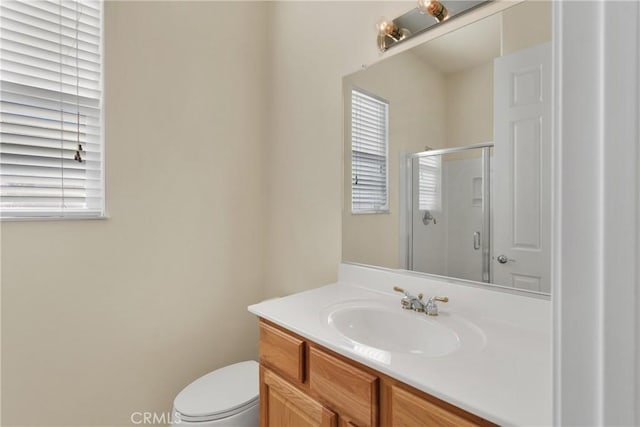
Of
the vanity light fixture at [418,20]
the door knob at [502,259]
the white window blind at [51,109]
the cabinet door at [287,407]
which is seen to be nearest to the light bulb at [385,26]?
the vanity light fixture at [418,20]

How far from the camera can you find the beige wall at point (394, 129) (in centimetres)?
123

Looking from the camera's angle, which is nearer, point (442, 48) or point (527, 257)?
point (527, 257)

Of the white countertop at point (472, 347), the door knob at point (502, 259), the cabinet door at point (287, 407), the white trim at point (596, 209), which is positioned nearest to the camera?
the white trim at point (596, 209)

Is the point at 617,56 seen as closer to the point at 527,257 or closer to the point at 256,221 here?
the point at 527,257

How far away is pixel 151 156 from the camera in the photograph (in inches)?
59.0

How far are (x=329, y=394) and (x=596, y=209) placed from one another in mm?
837

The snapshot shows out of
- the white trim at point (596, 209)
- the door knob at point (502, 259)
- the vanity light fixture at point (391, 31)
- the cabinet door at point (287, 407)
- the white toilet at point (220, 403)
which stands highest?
the vanity light fixture at point (391, 31)

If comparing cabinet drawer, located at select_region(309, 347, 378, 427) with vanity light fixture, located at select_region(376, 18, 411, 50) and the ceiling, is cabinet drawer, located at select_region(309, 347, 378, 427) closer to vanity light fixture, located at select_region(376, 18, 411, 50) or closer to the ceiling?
the ceiling

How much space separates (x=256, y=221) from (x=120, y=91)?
95 cm

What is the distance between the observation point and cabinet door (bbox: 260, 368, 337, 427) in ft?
3.05

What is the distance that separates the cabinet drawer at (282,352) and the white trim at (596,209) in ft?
2.50

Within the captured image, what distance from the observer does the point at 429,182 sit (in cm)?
125

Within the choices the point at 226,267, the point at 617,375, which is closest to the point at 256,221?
the point at 226,267

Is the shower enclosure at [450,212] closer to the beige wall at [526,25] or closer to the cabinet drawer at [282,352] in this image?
the beige wall at [526,25]
